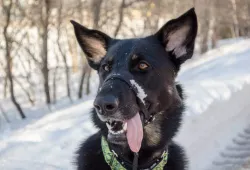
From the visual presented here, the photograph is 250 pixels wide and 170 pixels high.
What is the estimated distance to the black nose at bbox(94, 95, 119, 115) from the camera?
2.36m

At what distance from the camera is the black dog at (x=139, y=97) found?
255 centimetres

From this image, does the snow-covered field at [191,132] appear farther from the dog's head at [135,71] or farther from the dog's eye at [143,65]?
the dog's eye at [143,65]

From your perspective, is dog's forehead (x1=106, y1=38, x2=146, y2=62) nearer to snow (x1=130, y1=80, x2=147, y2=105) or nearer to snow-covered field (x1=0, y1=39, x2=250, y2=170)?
snow (x1=130, y1=80, x2=147, y2=105)

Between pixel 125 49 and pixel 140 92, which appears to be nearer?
pixel 140 92

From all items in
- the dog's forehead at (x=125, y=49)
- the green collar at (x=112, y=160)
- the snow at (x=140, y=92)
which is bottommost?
the green collar at (x=112, y=160)

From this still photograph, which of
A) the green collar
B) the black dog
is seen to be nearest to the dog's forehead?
the black dog

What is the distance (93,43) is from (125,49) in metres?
0.45

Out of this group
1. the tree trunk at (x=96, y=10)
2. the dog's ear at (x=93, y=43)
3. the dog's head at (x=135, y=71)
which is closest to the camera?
the dog's head at (x=135, y=71)

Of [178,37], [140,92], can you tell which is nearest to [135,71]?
[140,92]

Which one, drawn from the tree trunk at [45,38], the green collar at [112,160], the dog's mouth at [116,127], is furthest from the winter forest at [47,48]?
the dog's mouth at [116,127]

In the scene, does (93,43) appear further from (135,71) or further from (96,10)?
(96,10)

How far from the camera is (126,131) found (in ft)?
8.45

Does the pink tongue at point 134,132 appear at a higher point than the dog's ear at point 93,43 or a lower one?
lower

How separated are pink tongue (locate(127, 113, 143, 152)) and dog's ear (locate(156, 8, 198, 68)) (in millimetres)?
709
